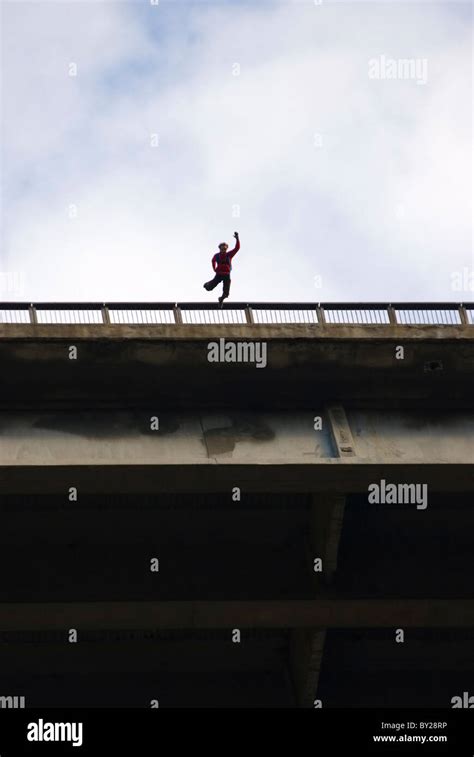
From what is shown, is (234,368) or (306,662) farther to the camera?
(306,662)

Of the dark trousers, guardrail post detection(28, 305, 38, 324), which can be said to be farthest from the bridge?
the dark trousers

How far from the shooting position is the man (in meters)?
21.2

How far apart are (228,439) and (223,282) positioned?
11.9ft

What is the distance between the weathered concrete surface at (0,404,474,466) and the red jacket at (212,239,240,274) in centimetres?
317

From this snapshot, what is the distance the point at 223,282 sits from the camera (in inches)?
839

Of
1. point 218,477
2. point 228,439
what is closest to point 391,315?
point 228,439

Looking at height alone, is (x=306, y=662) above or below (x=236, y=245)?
Answer: below

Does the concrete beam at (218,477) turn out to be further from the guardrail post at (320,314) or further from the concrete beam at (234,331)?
the guardrail post at (320,314)

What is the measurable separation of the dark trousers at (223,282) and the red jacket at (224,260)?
7 centimetres

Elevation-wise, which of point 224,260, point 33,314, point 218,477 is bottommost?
point 218,477

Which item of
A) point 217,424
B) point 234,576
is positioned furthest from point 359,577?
point 217,424

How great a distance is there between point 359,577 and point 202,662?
3.81 m

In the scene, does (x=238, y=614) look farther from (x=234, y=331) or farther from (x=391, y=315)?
(x=391, y=315)

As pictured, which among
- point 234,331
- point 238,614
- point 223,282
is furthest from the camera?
point 223,282
